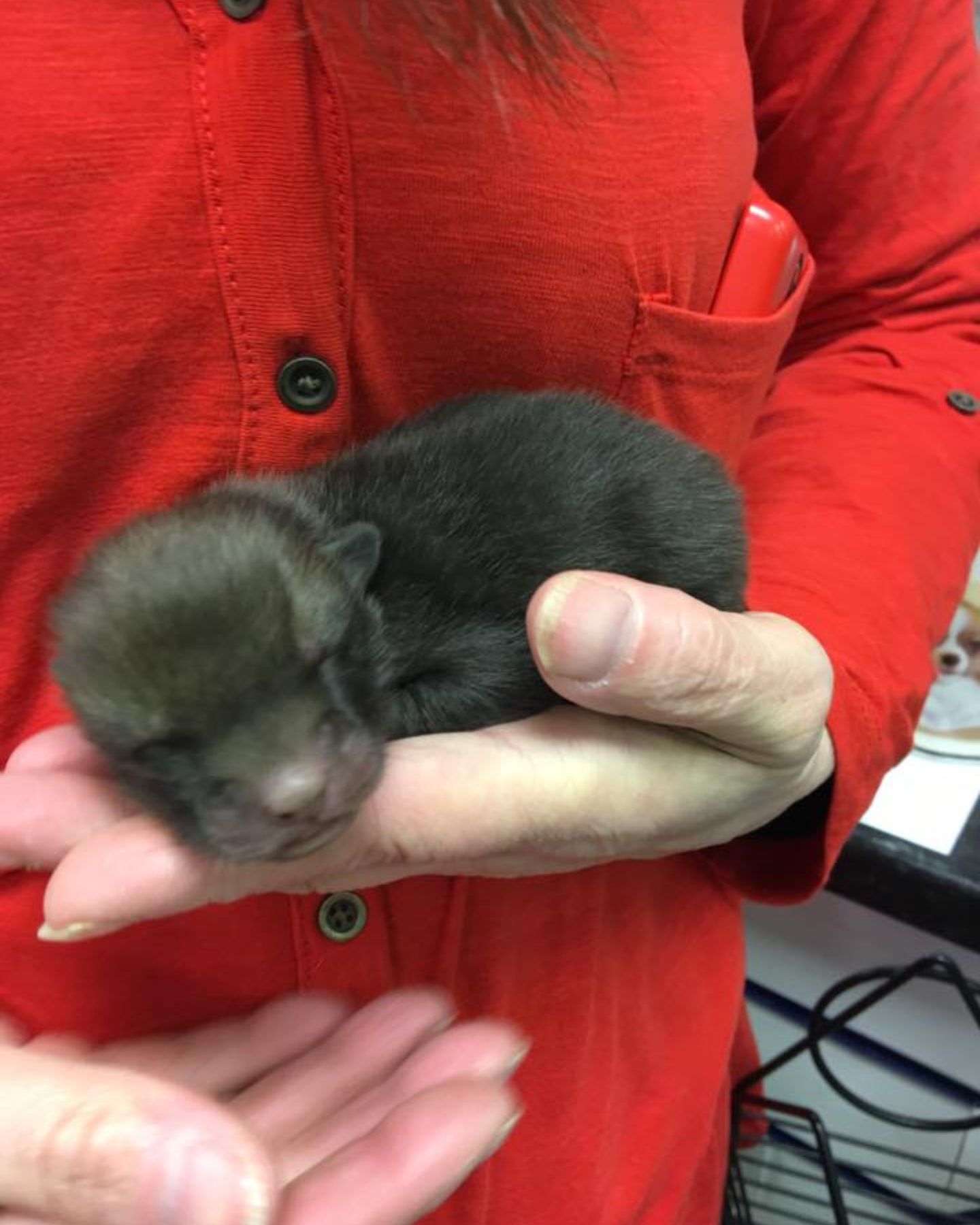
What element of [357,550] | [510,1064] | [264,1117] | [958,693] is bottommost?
[958,693]

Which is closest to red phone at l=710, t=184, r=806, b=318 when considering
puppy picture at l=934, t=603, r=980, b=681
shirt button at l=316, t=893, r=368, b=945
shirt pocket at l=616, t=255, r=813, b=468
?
shirt pocket at l=616, t=255, r=813, b=468

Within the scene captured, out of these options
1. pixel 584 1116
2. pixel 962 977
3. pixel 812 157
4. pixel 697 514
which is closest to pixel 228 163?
pixel 697 514

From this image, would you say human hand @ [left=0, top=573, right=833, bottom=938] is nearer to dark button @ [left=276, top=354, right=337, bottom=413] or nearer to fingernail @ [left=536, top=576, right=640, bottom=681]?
fingernail @ [left=536, top=576, right=640, bottom=681]

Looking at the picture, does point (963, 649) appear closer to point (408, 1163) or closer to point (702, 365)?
point (702, 365)

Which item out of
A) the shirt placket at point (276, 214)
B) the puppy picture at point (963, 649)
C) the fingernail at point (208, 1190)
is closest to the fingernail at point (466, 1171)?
the fingernail at point (208, 1190)

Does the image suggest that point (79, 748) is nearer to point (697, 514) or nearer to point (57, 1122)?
point (57, 1122)

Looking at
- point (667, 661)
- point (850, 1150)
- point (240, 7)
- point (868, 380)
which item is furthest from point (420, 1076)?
point (850, 1150)
